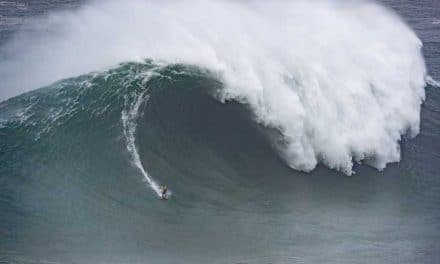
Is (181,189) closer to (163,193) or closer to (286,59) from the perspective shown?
(163,193)

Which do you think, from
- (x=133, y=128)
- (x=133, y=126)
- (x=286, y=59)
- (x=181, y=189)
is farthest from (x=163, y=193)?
(x=286, y=59)

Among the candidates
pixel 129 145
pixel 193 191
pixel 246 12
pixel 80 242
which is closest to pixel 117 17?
pixel 246 12

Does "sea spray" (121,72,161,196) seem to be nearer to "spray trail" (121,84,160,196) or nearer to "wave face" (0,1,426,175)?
"spray trail" (121,84,160,196)

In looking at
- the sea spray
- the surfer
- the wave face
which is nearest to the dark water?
the sea spray

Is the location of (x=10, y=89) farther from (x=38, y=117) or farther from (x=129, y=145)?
(x=129, y=145)

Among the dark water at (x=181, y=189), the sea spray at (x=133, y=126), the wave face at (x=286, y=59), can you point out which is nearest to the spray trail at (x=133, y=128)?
the sea spray at (x=133, y=126)

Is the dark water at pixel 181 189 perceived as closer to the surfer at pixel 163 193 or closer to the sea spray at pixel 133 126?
the sea spray at pixel 133 126
